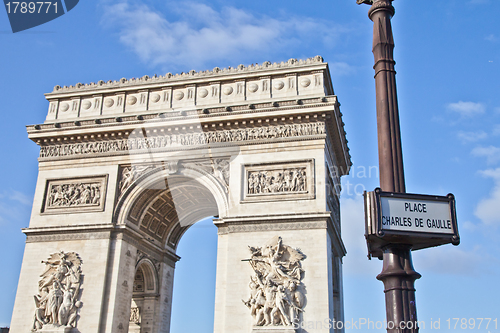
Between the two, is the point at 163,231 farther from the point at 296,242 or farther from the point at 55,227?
the point at 296,242

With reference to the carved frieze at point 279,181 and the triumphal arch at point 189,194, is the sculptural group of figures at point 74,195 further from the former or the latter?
the carved frieze at point 279,181

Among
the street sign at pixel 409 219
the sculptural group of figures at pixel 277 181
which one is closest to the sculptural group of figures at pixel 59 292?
the sculptural group of figures at pixel 277 181

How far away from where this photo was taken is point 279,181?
2042 cm

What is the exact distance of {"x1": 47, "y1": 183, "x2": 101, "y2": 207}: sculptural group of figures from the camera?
2200cm

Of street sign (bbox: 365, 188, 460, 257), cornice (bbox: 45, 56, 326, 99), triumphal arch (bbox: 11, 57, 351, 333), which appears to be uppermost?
cornice (bbox: 45, 56, 326, 99)

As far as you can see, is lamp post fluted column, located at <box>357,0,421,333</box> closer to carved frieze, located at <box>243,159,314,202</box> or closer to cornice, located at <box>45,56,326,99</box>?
carved frieze, located at <box>243,159,314,202</box>

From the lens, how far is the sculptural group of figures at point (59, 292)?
781 inches

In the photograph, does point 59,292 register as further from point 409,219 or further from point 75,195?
point 409,219

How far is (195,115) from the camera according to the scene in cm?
2175

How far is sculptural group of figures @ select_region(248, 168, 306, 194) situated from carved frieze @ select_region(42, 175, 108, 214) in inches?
259

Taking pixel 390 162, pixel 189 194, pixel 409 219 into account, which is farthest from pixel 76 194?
pixel 409 219

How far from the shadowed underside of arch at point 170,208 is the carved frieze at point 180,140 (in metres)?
1.65

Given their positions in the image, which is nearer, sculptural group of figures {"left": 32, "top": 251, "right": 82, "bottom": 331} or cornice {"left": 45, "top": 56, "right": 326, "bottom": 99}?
sculptural group of figures {"left": 32, "top": 251, "right": 82, "bottom": 331}

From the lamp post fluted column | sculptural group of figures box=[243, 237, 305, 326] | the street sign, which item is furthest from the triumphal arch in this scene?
the street sign
